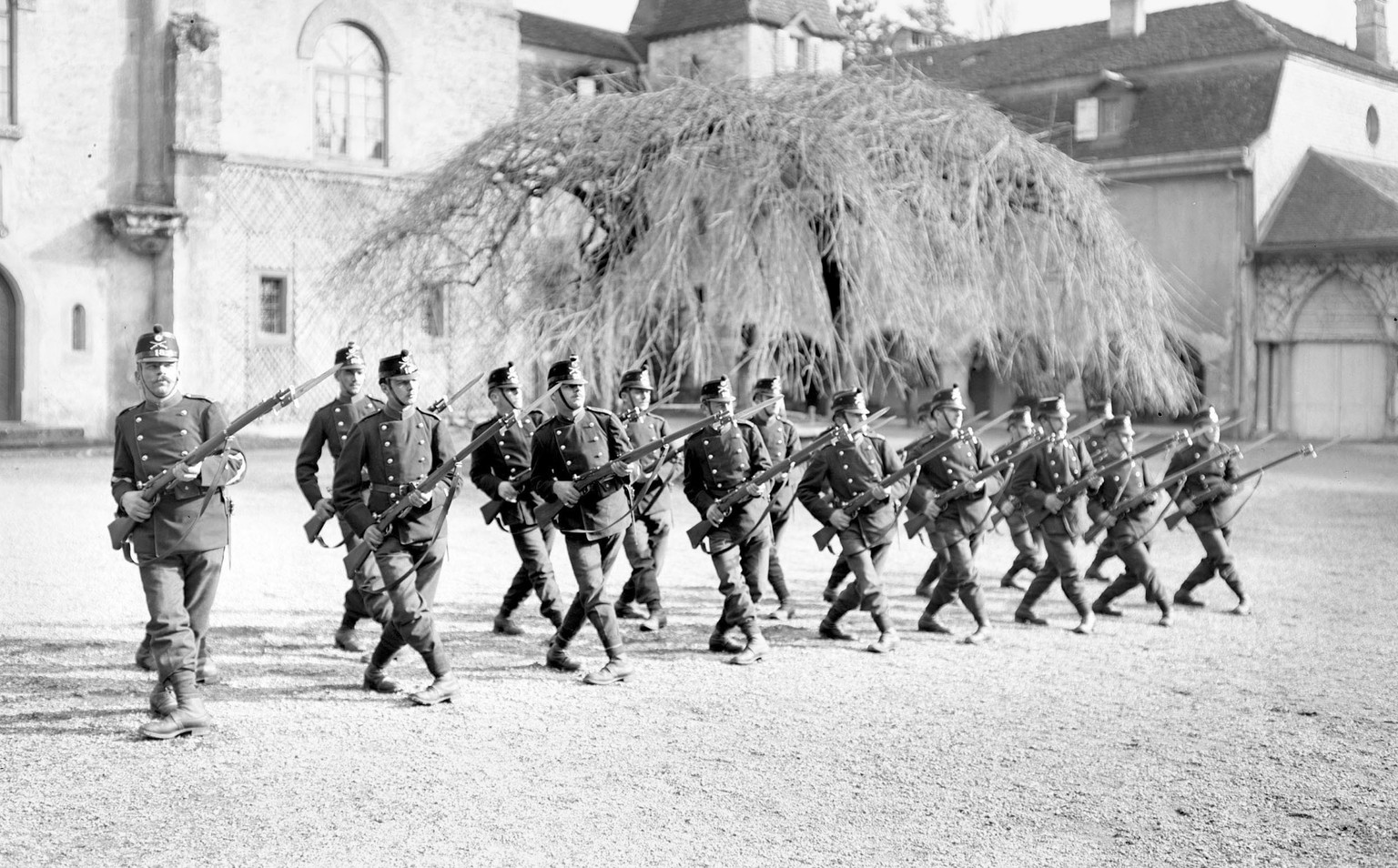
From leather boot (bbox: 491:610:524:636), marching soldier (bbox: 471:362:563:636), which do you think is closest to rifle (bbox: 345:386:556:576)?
marching soldier (bbox: 471:362:563:636)

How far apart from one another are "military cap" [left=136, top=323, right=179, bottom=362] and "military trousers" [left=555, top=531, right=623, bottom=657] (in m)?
2.47

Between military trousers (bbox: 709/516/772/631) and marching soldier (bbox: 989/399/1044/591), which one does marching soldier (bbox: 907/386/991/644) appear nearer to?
marching soldier (bbox: 989/399/1044/591)

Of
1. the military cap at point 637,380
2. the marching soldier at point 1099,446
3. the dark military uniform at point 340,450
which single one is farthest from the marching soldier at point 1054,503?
the dark military uniform at point 340,450

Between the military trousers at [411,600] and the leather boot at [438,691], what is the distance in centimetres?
→ 4

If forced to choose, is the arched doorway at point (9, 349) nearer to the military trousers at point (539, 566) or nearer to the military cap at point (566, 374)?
the military trousers at point (539, 566)

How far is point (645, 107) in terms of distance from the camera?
19344mm

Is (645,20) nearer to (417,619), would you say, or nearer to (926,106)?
(926,106)

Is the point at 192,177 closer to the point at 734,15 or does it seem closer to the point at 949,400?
the point at 734,15

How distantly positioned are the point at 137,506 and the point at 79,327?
2054 centimetres

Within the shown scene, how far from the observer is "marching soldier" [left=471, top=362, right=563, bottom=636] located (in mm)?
9938

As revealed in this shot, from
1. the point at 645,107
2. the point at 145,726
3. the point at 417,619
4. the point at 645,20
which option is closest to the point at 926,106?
the point at 645,107

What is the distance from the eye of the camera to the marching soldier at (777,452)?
453 inches

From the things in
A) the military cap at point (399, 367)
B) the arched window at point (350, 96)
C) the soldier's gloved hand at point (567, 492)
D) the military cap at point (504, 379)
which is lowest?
the soldier's gloved hand at point (567, 492)

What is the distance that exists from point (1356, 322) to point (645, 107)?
18329 millimetres
